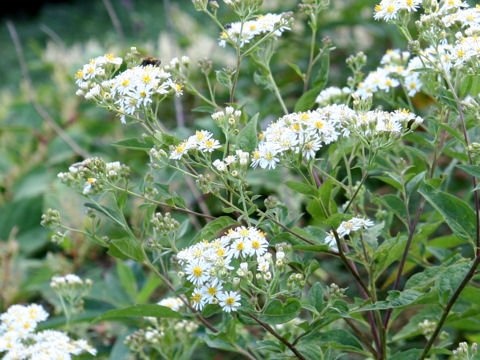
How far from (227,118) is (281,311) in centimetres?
33

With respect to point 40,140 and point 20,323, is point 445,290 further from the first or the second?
point 40,140

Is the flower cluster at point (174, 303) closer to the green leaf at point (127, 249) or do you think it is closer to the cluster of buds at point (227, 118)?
the green leaf at point (127, 249)

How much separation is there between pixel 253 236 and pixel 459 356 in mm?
401

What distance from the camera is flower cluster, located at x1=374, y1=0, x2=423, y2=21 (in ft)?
3.64

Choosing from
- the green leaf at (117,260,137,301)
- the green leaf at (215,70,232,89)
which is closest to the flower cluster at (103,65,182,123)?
the green leaf at (215,70,232,89)

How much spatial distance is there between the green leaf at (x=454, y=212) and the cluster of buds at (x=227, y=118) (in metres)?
0.32

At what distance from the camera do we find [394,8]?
1113 mm

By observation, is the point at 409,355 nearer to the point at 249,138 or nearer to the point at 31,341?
the point at 249,138

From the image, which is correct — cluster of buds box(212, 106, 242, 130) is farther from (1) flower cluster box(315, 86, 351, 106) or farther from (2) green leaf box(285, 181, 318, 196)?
(1) flower cluster box(315, 86, 351, 106)

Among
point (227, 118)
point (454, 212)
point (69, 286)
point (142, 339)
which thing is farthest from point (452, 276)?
point (69, 286)

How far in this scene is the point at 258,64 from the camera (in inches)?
49.9

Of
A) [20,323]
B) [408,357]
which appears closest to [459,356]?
[408,357]

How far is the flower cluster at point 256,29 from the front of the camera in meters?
1.17

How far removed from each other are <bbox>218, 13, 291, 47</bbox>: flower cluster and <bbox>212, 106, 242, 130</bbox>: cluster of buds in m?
0.17
